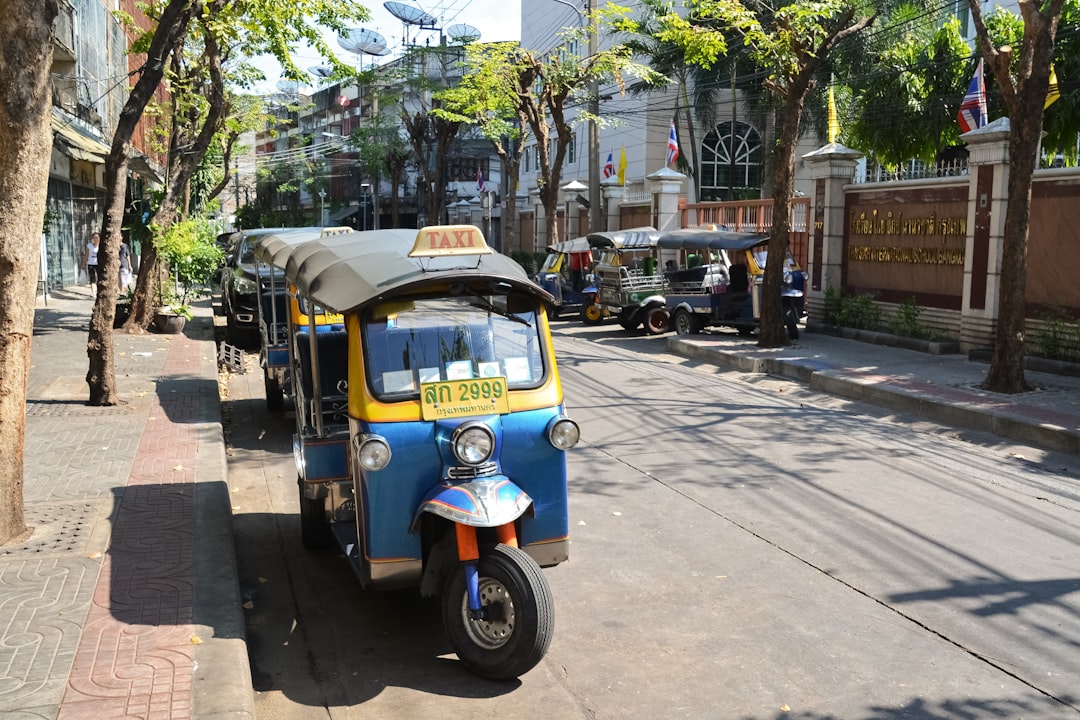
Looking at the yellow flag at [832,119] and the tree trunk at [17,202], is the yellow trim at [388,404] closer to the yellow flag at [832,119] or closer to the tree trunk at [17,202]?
the tree trunk at [17,202]

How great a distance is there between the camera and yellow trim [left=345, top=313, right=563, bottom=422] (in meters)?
5.29

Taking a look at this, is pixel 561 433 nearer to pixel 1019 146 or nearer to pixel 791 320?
pixel 1019 146

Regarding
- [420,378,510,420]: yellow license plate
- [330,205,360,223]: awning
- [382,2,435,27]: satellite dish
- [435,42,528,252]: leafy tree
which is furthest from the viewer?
[330,205,360,223]: awning

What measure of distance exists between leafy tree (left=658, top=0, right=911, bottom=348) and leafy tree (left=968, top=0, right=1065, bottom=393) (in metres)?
3.96

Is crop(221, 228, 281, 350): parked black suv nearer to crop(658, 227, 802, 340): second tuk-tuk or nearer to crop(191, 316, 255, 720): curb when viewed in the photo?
crop(658, 227, 802, 340): second tuk-tuk

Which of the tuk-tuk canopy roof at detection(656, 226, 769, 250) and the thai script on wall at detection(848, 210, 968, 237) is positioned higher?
the thai script on wall at detection(848, 210, 968, 237)

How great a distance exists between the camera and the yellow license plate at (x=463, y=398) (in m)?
5.35

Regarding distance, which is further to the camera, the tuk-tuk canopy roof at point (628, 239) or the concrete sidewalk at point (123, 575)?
the tuk-tuk canopy roof at point (628, 239)

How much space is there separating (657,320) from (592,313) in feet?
8.87

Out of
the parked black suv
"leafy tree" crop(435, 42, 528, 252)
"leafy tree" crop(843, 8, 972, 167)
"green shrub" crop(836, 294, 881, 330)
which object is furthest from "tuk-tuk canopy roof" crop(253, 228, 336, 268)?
"leafy tree" crop(843, 8, 972, 167)

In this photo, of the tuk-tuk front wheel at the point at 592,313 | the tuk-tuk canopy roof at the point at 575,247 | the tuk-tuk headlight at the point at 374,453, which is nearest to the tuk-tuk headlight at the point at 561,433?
the tuk-tuk headlight at the point at 374,453

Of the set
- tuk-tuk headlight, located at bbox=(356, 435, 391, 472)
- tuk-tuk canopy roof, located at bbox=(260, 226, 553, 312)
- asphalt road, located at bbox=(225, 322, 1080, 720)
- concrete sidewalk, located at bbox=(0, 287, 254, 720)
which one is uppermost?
tuk-tuk canopy roof, located at bbox=(260, 226, 553, 312)

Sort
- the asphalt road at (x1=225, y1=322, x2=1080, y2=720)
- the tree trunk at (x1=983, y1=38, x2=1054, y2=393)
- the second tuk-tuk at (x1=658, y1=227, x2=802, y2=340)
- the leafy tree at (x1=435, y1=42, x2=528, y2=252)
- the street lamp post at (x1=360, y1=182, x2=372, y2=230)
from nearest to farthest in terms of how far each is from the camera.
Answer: the asphalt road at (x1=225, y1=322, x2=1080, y2=720), the tree trunk at (x1=983, y1=38, x2=1054, y2=393), the second tuk-tuk at (x1=658, y1=227, x2=802, y2=340), the leafy tree at (x1=435, y1=42, x2=528, y2=252), the street lamp post at (x1=360, y1=182, x2=372, y2=230)

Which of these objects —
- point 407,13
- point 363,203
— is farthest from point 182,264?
point 363,203
